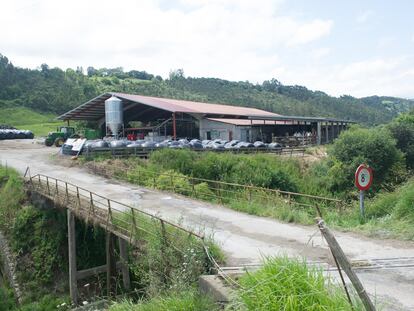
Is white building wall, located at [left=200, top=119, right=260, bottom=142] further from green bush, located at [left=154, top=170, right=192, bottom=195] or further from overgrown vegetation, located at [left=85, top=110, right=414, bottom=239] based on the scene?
green bush, located at [left=154, top=170, right=192, bottom=195]

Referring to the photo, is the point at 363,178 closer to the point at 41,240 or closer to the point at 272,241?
the point at 272,241

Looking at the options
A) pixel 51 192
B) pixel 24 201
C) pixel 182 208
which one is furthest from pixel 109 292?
pixel 24 201

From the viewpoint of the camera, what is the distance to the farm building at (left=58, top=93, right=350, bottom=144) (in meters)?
38.5

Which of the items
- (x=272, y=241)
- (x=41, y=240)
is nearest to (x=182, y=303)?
(x=272, y=241)

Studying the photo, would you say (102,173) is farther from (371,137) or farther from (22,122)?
(22,122)

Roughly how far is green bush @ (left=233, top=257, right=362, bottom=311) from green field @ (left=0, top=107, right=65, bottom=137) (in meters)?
71.9

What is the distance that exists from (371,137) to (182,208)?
16406mm

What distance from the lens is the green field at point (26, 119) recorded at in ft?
238

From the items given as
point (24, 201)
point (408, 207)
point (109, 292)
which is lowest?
point (109, 292)

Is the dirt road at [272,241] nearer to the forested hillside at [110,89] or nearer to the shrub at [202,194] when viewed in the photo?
the shrub at [202,194]

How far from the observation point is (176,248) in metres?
7.19

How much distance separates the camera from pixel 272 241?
8.98 m

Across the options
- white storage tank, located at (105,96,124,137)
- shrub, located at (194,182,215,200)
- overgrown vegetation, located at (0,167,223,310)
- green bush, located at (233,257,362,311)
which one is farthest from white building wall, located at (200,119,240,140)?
green bush, located at (233,257,362,311)

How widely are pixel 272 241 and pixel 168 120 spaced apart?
3195 centimetres
